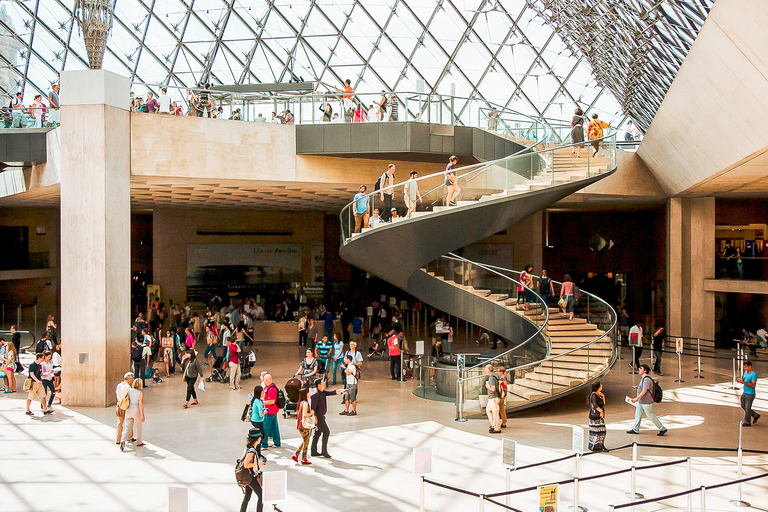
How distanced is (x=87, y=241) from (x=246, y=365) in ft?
17.1

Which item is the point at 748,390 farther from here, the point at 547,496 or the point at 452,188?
the point at 547,496

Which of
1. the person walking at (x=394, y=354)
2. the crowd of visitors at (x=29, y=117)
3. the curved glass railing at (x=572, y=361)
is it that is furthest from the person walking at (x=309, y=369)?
the crowd of visitors at (x=29, y=117)

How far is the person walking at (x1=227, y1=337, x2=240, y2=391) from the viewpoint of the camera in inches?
670

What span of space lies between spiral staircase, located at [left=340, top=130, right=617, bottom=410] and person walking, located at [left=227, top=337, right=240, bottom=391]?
12.0 ft

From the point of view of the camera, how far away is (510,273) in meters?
19.9

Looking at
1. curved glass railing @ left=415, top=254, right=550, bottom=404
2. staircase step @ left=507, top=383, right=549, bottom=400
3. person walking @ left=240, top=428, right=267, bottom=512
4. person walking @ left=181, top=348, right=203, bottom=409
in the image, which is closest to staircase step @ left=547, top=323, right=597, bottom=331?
curved glass railing @ left=415, top=254, right=550, bottom=404

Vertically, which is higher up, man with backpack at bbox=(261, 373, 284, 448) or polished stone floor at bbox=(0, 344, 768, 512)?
man with backpack at bbox=(261, 373, 284, 448)

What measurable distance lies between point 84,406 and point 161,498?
7531 mm

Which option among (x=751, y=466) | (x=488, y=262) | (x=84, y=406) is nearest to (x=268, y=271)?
(x=488, y=262)

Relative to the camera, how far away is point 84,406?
15.7 meters

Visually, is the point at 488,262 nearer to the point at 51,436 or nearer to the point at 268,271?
the point at 268,271

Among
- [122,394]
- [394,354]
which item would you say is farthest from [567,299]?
[122,394]

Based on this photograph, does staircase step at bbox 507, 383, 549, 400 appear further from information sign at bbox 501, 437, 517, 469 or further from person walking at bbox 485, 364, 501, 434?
information sign at bbox 501, 437, 517, 469

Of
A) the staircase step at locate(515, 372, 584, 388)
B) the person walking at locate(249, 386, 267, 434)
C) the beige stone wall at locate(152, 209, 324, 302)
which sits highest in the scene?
the beige stone wall at locate(152, 209, 324, 302)
